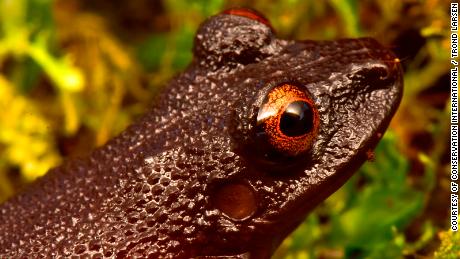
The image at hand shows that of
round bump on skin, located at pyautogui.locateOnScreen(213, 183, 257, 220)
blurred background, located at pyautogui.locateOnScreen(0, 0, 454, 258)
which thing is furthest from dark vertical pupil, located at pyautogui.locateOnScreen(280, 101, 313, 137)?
blurred background, located at pyautogui.locateOnScreen(0, 0, 454, 258)

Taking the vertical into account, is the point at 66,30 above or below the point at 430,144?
above

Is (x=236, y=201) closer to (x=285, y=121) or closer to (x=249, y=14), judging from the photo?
(x=285, y=121)

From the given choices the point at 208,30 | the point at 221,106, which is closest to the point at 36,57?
the point at 208,30

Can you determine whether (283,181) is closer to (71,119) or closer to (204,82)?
(204,82)

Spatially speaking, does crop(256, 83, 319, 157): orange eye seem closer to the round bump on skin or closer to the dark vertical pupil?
the dark vertical pupil

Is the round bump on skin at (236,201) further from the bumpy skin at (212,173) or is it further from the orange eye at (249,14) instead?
the orange eye at (249,14)
